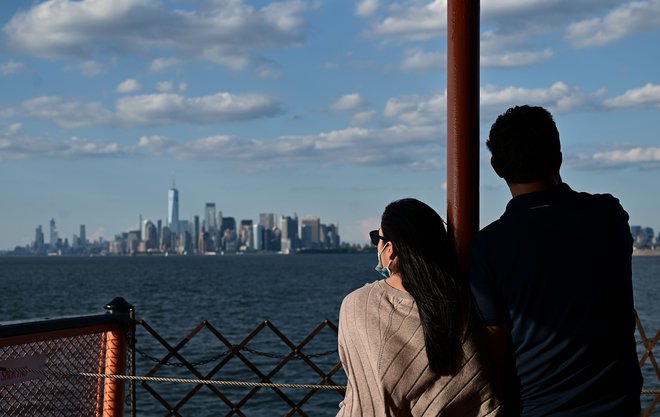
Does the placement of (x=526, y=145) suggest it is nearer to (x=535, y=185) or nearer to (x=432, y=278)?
(x=535, y=185)

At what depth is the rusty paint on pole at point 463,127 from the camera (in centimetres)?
357

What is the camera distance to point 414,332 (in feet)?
9.36

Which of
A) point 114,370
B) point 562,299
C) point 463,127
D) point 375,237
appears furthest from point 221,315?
point 562,299

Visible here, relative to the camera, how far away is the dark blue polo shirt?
260 cm

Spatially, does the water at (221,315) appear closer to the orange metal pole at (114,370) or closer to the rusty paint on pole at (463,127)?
the orange metal pole at (114,370)

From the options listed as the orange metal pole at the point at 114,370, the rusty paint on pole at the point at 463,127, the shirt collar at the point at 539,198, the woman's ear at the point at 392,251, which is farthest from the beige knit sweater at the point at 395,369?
the orange metal pole at the point at 114,370

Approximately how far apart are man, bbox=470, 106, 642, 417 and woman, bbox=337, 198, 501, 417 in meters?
0.14

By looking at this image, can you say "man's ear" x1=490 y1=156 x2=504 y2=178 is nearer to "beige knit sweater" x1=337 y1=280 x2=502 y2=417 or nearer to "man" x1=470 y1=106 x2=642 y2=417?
"man" x1=470 y1=106 x2=642 y2=417

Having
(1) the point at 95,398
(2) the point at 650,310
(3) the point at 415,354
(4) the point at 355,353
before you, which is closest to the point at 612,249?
(3) the point at 415,354

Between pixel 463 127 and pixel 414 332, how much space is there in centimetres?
106

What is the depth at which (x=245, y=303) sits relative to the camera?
55.8 metres

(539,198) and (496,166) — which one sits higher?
(496,166)

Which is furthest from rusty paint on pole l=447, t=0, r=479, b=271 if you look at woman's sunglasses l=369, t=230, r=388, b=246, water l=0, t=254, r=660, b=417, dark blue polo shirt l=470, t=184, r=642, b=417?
water l=0, t=254, r=660, b=417

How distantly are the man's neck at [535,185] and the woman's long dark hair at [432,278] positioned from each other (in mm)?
274
